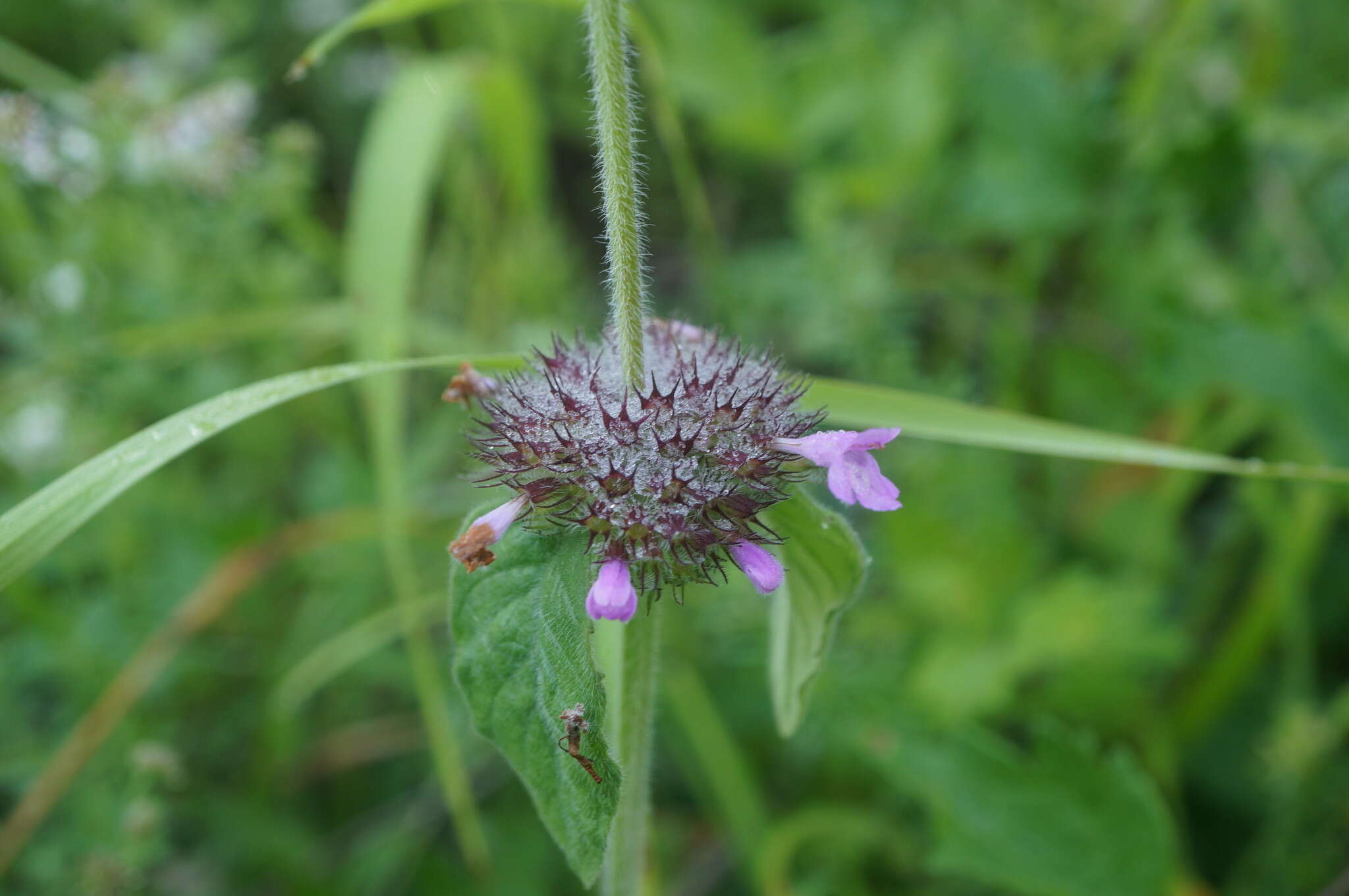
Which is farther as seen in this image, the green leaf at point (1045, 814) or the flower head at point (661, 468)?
the green leaf at point (1045, 814)

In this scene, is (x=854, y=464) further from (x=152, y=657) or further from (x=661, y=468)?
(x=152, y=657)

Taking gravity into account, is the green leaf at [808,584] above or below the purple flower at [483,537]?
below

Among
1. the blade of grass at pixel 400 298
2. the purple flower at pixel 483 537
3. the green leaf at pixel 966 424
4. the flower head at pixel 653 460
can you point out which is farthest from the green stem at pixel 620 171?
the blade of grass at pixel 400 298

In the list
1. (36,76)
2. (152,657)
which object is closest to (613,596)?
(152,657)

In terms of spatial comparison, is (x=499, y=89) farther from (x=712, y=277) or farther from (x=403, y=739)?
(x=403, y=739)

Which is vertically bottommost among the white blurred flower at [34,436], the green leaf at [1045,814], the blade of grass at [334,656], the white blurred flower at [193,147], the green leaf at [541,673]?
the green leaf at [1045,814]

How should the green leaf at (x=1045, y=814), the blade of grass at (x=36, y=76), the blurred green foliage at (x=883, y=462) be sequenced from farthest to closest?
1. the blade of grass at (x=36, y=76)
2. the blurred green foliage at (x=883, y=462)
3. the green leaf at (x=1045, y=814)

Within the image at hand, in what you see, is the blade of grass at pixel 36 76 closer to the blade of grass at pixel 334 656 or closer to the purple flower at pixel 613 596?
the blade of grass at pixel 334 656
